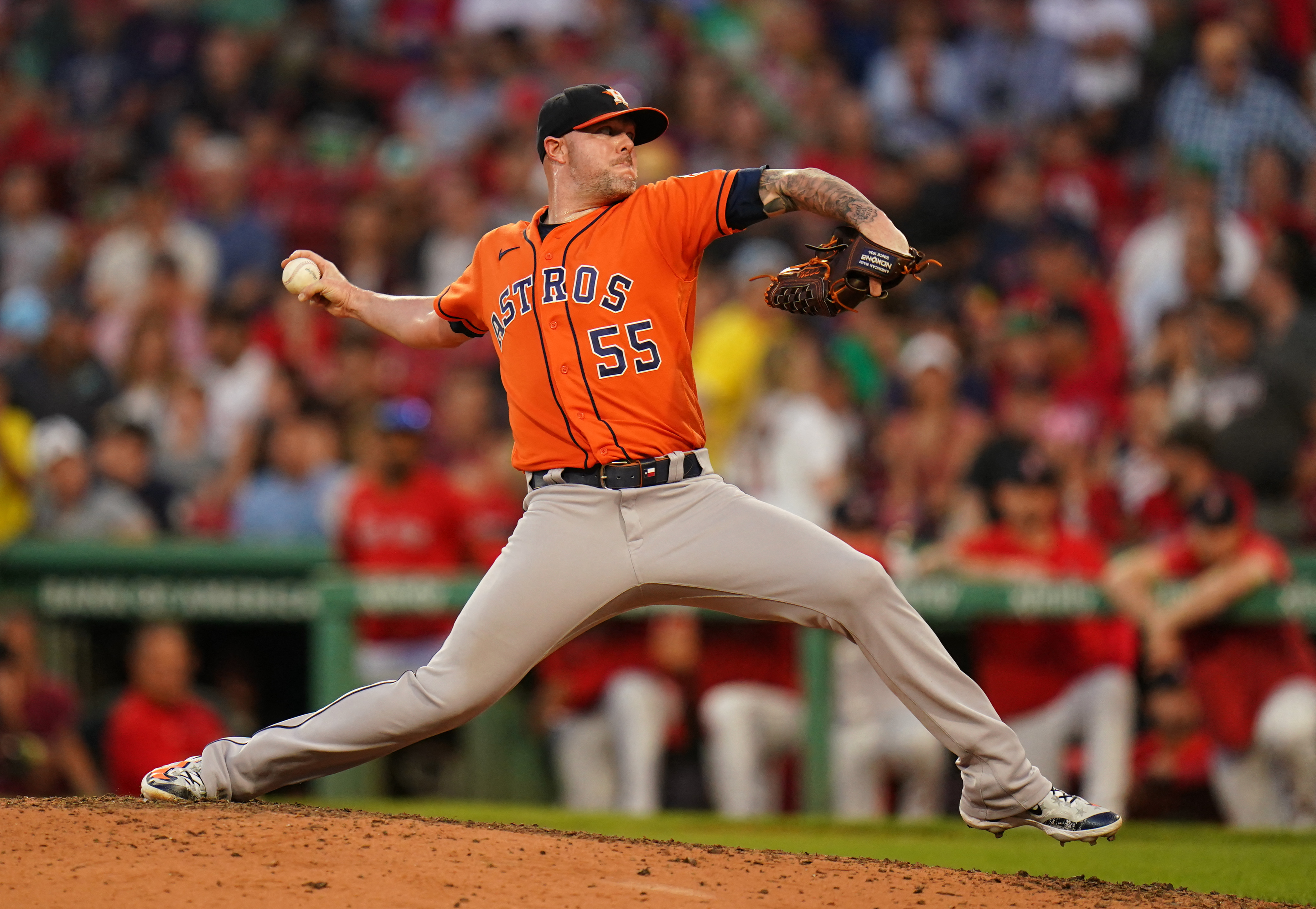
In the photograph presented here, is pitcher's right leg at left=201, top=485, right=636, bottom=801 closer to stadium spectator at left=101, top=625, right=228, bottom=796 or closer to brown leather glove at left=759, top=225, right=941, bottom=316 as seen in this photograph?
brown leather glove at left=759, top=225, right=941, bottom=316

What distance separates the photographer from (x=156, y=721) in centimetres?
716

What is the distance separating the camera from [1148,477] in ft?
24.6

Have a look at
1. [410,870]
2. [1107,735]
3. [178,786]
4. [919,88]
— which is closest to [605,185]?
[410,870]

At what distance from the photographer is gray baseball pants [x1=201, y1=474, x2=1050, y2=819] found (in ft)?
12.8

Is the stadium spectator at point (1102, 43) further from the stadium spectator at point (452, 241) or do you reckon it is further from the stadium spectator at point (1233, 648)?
the stadium spectator at point (1233, 648)

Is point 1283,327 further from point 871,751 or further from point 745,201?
point 745,201

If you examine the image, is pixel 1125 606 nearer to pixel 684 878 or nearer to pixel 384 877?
pixel 684 878

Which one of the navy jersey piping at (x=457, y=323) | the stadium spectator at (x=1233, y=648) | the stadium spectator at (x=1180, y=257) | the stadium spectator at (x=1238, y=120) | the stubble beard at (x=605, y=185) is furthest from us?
the stadium spectator at (x=1238, y=120)

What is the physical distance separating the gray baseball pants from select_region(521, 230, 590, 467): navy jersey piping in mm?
96

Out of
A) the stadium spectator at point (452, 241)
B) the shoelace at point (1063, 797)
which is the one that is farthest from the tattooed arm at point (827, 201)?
the stadium spectator at point (452, 241)

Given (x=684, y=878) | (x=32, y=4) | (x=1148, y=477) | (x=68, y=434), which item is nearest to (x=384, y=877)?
(x=684, y=878)

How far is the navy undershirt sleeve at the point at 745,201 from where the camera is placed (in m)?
3.93

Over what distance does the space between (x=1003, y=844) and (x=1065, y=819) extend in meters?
1.96

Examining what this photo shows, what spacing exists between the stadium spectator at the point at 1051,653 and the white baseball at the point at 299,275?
11.1 ft
